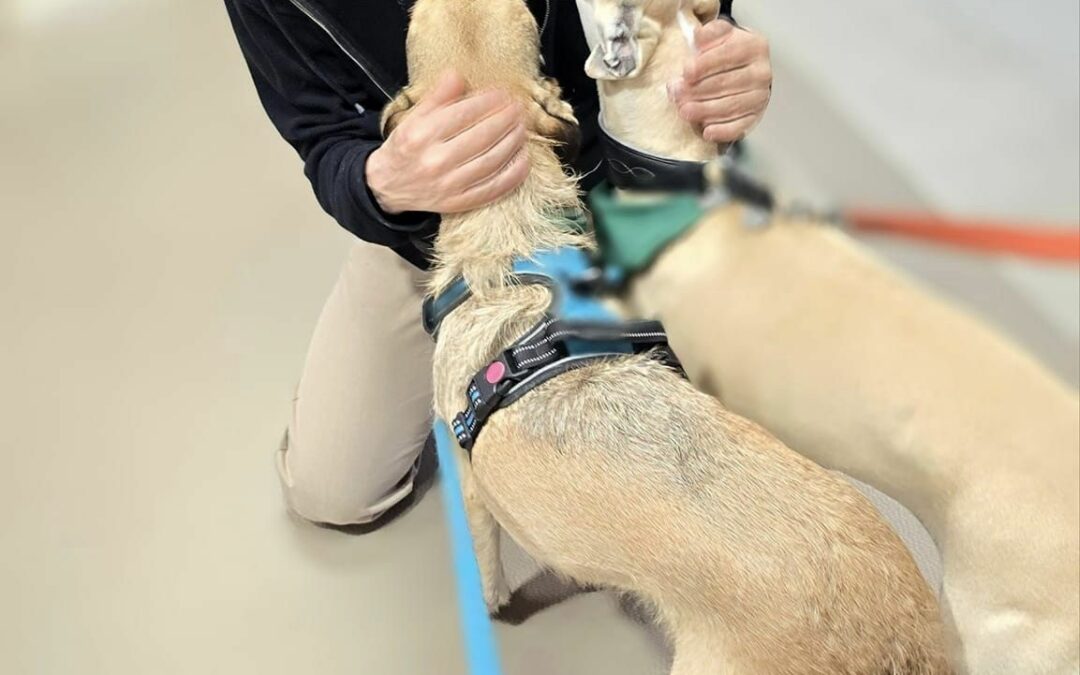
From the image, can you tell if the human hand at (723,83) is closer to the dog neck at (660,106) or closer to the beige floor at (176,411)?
the dog neck at (660,106)

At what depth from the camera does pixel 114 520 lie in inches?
69.6

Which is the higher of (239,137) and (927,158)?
(239,137)

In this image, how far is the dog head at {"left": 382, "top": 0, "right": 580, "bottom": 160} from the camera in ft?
3.52

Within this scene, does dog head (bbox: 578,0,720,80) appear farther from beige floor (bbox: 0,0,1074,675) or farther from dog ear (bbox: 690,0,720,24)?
beige floor (bbox: 0,0,1074,675)

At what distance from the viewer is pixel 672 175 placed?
977 millimetres

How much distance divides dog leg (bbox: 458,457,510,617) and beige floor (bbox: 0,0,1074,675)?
100mm

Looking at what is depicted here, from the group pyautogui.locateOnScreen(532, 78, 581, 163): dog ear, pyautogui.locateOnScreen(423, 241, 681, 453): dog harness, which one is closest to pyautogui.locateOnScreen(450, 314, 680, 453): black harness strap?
pyautogui.locateOnScreen(423, 241, 681, 453): dog harness

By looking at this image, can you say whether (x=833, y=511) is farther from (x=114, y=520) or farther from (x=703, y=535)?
(x=114, y=520)

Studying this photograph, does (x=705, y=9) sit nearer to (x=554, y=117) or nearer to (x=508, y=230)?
(x=554, y=117)

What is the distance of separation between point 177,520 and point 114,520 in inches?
5.2

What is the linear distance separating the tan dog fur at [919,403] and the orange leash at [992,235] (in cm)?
5

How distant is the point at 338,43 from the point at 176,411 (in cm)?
111

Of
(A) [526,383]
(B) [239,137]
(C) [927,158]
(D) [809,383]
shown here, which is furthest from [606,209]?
(B) [239,137]

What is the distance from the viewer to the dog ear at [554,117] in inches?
43.2
